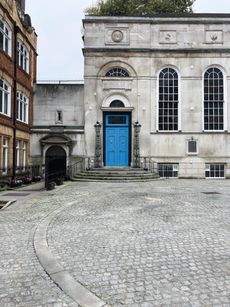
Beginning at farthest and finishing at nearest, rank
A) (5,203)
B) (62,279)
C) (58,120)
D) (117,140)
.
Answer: (58,120), (117,140), (5,203), (62,279)

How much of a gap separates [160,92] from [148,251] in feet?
55.7

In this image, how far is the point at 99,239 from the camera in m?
5.54

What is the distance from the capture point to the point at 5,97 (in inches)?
632

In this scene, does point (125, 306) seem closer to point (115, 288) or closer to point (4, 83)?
point (115, 288)

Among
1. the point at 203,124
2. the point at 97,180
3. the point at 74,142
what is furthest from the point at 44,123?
the point at 203,124

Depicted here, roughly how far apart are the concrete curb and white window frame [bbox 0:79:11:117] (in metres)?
11.9

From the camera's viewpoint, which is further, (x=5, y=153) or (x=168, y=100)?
(x=168, y=100)

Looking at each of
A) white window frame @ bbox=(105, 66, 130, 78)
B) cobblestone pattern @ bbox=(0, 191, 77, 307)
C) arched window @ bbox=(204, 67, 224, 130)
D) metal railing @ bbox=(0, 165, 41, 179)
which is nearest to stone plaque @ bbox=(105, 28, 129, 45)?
white window frame @ bbox=(105, 66, 130, 78)

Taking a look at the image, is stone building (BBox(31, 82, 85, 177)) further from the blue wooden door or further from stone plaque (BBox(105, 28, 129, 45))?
stone plaque (BBox(105, 28, 129, 45))

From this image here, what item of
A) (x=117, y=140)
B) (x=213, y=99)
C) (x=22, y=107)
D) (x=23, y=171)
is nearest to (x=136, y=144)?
(x=117, y=140)

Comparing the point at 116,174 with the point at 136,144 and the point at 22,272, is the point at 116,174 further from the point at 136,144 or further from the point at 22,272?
the point at 22,272

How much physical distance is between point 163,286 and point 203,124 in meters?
17.9

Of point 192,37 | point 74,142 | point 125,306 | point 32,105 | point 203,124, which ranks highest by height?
point 192,37

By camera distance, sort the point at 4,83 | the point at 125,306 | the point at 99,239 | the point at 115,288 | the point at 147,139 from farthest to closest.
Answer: the point at 147,139, the point at 4,83, the point at 99,239, the point at 115,288, the point at 125,306
